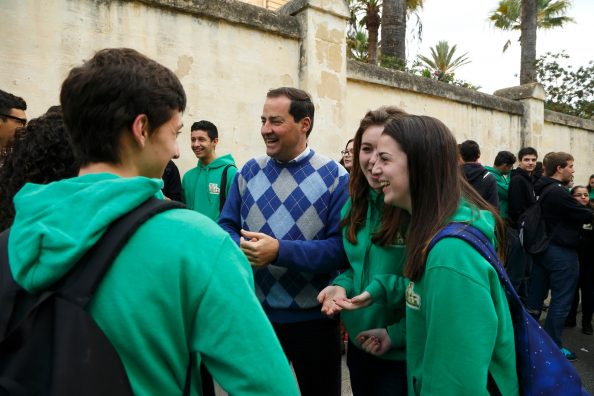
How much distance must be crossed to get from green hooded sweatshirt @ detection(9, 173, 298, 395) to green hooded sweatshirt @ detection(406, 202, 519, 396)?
641mm

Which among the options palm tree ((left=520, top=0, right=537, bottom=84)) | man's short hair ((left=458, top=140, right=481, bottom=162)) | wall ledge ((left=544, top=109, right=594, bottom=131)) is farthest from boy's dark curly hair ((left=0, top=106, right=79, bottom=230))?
palm tree ((left=520, top=0, right=537, bottom=84))

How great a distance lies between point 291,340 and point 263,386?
57.3 inches

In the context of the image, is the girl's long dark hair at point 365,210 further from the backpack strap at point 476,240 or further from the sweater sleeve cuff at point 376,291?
the backpack strap at point 476,240

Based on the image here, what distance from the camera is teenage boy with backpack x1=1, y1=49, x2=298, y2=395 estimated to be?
925 millimetres

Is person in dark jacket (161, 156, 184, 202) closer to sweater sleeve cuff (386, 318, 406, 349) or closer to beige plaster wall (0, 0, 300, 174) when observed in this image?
beige plaster wall (0, 0, 300, 174)

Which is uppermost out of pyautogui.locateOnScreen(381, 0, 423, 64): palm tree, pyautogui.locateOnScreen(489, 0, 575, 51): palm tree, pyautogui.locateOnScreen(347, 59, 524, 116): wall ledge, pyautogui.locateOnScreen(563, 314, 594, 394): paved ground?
pyautogui.locateOnScreen(489, 0, 575, 51): palm tree

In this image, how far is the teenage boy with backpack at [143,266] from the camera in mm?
925

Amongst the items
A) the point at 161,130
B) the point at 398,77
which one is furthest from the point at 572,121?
the point at 161,130

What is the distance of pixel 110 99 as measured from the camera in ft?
3.37

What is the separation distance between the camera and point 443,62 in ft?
94.9

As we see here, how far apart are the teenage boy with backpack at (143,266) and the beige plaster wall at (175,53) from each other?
3.87 meters

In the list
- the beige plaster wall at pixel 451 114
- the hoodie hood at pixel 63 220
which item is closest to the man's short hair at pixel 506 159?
the beige plaster wall at pixel 451 114

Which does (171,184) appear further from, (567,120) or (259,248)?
(567,120)

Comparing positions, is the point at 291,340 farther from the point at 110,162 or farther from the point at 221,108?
the point at 221,108
